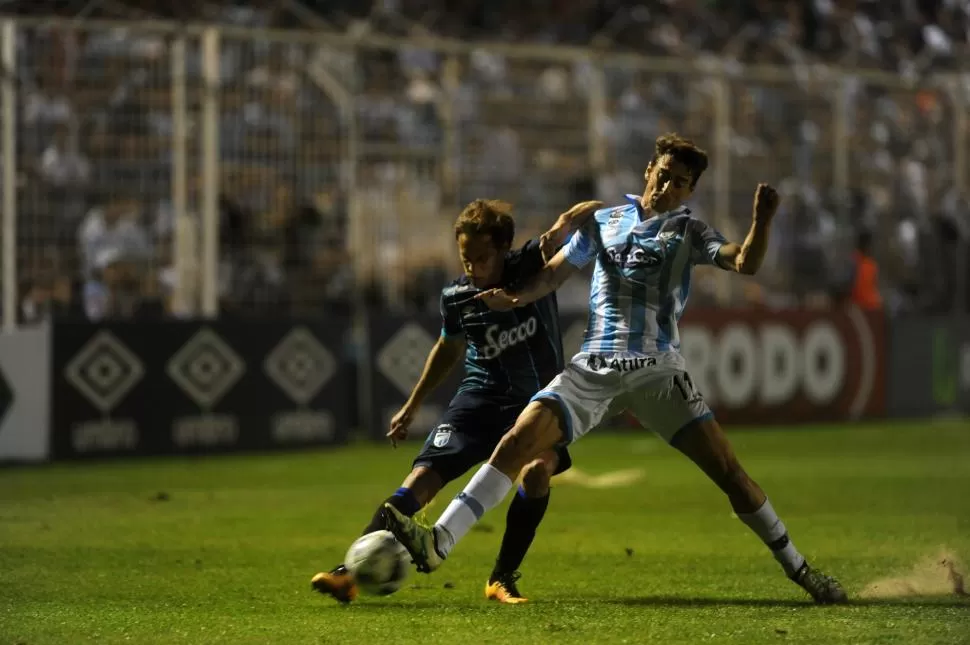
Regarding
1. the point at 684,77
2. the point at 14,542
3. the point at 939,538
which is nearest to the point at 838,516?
the point at 939,538

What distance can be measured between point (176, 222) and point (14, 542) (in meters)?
8.24

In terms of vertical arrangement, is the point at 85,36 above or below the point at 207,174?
above

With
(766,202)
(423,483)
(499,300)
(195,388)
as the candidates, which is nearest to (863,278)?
(195,388)

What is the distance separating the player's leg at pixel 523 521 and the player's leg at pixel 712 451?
58 cm

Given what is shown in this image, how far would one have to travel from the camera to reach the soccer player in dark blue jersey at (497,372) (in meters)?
8.10

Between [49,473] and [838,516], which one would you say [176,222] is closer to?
[49,473]

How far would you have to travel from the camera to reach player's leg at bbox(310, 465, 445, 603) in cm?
774

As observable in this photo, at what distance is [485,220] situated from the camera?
7.95 metres

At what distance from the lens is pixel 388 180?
20.2 metres

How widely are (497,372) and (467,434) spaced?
0.36 meters

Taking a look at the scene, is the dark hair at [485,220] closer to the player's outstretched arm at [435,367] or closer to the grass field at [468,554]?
the player's outstretched arm at [435,367]

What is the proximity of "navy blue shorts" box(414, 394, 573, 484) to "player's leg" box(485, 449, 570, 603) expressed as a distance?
14cm

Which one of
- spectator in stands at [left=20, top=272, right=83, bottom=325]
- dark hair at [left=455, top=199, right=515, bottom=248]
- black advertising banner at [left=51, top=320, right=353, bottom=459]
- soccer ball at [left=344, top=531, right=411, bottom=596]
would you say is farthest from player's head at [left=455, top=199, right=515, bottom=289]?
spectator in stands at [left=20, top=272, right=83, bottom=325]

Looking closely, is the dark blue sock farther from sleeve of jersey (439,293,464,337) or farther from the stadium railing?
the stadium railing
